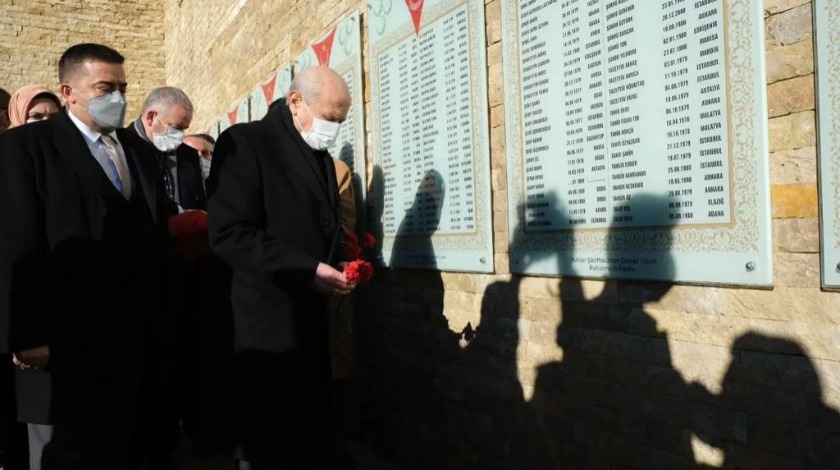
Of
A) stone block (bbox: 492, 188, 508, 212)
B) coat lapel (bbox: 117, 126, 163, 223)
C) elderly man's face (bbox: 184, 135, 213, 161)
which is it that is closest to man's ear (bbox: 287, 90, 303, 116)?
coat lapel (bbox: 117, 126, 163, 223)

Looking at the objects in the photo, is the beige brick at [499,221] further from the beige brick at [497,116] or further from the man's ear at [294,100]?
the man's ear at [294,100]

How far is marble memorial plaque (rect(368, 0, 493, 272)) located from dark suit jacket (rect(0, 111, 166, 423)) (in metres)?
1.49

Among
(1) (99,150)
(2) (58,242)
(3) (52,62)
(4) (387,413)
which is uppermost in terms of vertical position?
(3) (52,62)

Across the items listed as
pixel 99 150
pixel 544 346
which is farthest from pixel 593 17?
pixel 99 150

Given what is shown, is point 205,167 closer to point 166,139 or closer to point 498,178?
point 166,139

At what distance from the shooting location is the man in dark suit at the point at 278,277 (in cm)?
248

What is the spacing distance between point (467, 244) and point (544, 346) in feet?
2.19

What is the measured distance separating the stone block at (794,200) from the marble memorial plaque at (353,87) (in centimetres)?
273

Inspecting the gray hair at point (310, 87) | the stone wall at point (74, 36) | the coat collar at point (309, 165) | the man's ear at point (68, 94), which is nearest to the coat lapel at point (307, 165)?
the coat collar at point (309, 165)

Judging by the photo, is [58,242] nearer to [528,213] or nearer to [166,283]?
[166,283]

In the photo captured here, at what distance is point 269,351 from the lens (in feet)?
8.40

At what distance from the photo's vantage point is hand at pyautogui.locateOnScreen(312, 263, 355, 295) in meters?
2.47

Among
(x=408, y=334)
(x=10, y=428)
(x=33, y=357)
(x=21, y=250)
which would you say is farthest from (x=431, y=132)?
(x=10, y=428)

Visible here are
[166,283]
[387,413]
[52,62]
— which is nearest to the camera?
[166,283]
